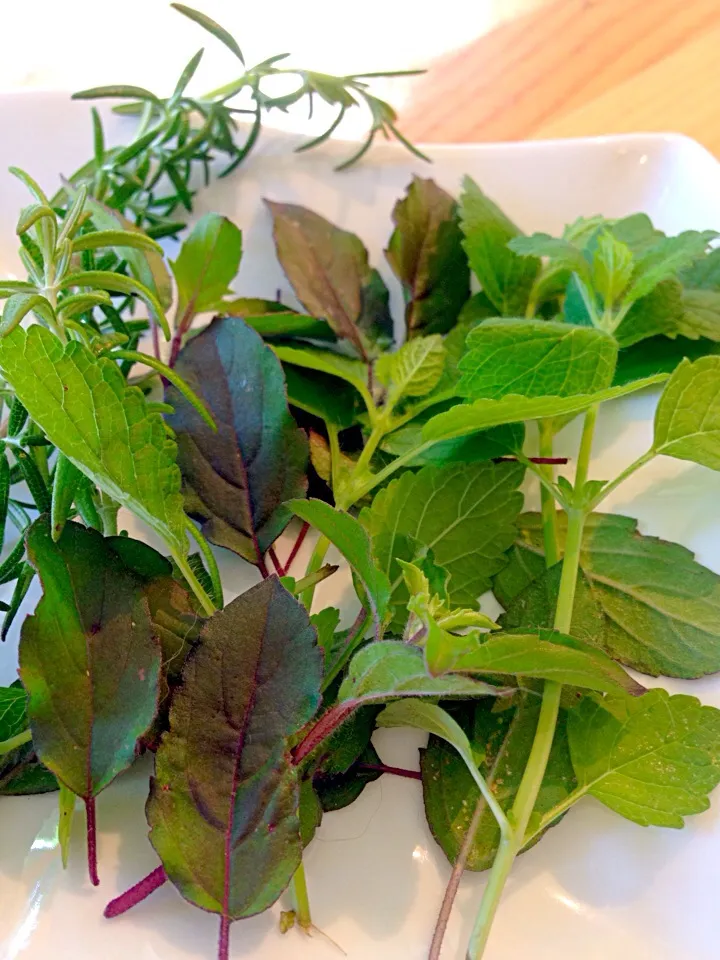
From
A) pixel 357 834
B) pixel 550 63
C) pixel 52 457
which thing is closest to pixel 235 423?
pixel 52 457

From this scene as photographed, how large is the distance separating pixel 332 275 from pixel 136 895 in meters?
0.35

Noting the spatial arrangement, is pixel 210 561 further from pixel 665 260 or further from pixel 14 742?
pixel 665 260

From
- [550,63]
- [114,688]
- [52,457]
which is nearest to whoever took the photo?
[114,688]

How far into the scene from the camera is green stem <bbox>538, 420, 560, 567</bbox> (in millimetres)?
389

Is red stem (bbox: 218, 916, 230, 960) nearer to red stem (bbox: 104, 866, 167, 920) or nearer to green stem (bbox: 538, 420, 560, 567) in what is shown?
red stem (bbox: 104, 866, 167, 920)

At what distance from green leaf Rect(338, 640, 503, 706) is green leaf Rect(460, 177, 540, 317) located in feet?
0.81

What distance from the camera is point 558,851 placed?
0.34 m

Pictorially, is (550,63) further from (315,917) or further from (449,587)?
(315,917)

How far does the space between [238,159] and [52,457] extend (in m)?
0.24

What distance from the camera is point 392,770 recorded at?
0.35 metres

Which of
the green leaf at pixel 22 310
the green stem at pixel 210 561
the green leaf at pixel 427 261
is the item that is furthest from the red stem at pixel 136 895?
the green leaf at pixel 427 261

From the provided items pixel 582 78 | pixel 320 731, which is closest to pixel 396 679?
pixel 320 731

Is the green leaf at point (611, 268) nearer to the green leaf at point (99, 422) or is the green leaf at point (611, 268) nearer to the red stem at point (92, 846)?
the green leaf at point (99, 422)

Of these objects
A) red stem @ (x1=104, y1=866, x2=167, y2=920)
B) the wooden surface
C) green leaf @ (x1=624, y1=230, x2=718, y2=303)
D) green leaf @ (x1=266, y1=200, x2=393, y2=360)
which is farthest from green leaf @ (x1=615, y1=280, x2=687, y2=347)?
red stem @ (x1=104, y1=866, x2=167, y2=920)
